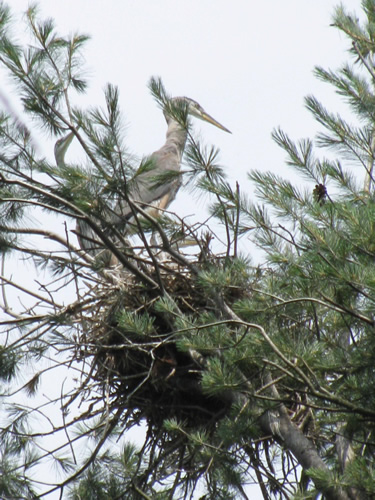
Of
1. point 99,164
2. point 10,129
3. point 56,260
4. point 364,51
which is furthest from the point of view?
point 364,51

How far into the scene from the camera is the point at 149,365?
4492mm

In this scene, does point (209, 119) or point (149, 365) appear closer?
point (149, 365)

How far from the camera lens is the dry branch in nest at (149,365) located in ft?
14.5

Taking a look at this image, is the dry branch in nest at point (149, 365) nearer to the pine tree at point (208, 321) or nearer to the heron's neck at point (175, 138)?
the pine tree at point (208, 321)

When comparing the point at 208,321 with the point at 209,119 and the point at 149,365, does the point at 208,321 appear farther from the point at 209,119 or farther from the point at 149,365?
the point at 209,119

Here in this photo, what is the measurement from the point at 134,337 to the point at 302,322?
0.95 m

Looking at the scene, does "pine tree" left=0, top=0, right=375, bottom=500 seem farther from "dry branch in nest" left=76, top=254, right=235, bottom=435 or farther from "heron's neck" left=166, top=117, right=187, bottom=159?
"heron's neck" left=166, top=117, right=187, bottom=159

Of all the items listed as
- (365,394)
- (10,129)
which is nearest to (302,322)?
(365,394)

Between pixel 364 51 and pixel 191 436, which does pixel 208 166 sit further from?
pixel 364 51

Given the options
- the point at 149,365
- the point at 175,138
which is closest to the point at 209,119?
the point at 175,138

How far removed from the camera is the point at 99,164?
11.6 ft

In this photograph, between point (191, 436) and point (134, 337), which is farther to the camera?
point (134, 337)

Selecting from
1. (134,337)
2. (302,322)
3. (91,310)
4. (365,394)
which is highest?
(91,310)

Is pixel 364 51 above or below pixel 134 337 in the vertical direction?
above
